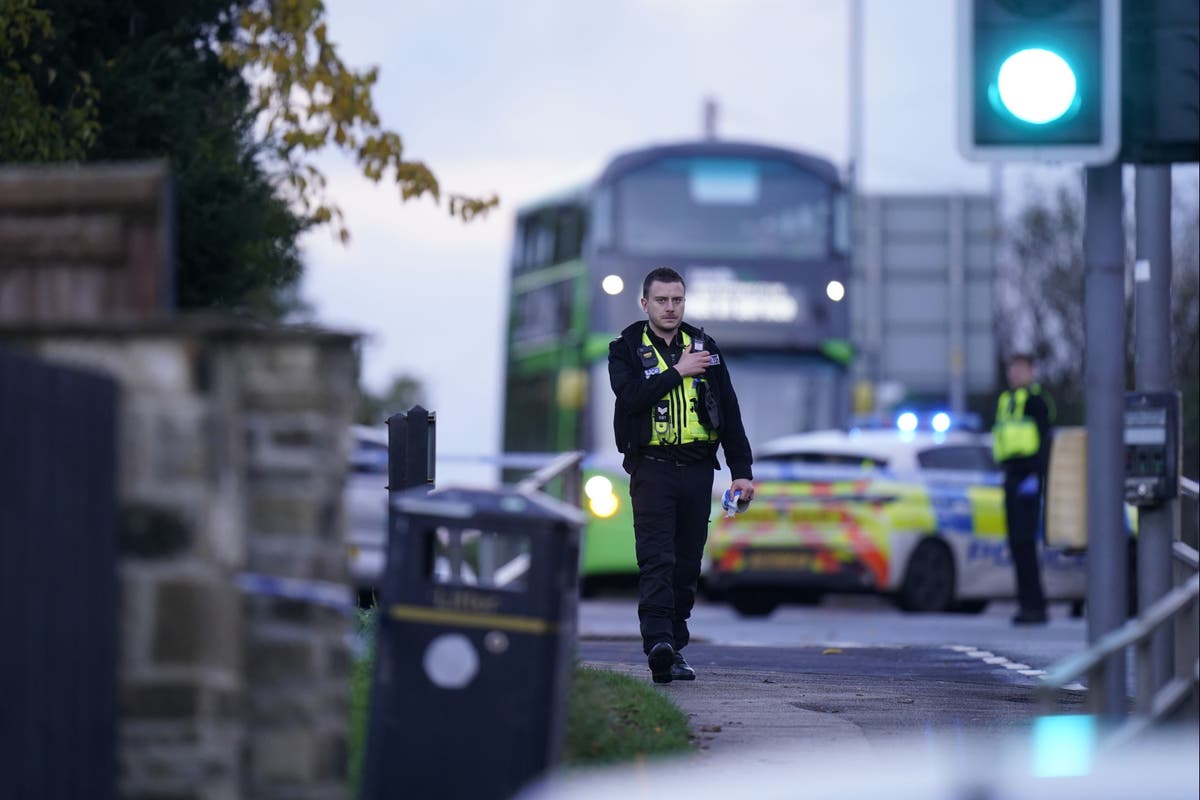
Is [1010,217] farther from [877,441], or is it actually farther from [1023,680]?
[1023,680]

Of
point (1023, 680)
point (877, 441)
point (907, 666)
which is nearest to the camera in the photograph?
point (1023, 680)

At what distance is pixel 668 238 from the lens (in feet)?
75.8

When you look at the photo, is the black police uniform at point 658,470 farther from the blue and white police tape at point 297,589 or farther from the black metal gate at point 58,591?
the black metal gate at point 58,591

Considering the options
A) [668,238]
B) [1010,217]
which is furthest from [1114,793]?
[1010,217]

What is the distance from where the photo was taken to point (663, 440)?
31.7 ft

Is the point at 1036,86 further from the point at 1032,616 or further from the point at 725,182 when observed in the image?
the point at 725,182

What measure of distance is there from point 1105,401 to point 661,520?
3508 millimetres

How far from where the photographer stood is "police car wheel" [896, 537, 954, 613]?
63.3 ft

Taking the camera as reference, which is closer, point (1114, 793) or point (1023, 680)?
point (1114, 793)

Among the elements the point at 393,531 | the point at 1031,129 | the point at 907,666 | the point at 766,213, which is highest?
the point at 766,213

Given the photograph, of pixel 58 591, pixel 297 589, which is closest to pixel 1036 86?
pixel 297 589

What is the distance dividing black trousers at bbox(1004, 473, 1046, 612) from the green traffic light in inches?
438

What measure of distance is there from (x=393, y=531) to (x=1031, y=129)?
1.91 meters

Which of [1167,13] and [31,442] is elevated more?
[1167,13]
